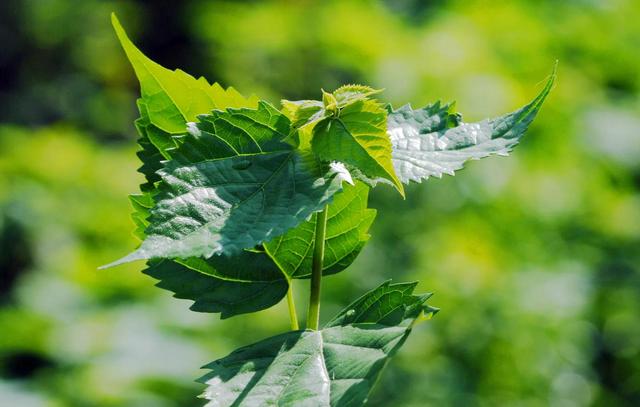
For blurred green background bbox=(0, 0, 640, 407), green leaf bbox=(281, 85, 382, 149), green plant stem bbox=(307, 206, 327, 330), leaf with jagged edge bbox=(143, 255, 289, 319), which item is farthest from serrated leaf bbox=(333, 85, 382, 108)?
blurred green background bbox=(0, 0, 640, 407)

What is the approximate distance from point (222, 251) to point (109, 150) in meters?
4.13

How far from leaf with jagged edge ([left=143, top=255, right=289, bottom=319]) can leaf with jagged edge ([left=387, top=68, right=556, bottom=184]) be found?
0.20 meters

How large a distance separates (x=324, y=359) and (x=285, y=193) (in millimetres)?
146

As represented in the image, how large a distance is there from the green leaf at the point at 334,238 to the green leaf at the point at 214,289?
0.03m

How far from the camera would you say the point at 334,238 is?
0.88m

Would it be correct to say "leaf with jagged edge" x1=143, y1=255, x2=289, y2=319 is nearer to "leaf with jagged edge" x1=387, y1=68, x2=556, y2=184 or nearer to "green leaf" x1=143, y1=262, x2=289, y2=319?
"green leaf" x1=143, y1=262, x2=289, y2=319

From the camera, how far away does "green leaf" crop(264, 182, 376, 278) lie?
33.9 inches

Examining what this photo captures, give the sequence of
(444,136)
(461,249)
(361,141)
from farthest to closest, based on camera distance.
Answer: (461,249), (444,136), (361,141)

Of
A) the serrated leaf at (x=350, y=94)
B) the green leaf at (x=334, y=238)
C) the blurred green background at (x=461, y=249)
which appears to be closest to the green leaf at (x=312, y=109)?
the serrated leaf at (x=350, y=94)

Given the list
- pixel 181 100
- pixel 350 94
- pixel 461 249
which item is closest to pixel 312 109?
pixel 350 94

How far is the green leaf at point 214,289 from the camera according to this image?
0.85 m

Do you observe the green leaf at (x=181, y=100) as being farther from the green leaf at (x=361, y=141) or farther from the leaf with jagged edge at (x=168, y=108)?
the green leaf at (x=361, y=141)

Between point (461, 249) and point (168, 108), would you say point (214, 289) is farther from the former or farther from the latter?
point (461, 249)

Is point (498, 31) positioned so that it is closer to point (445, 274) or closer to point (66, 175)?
point (445, 274)
